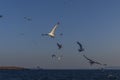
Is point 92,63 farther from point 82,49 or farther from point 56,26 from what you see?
point 56,26

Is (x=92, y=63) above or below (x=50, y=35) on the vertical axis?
below

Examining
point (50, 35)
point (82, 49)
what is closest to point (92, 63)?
point (82, 49)

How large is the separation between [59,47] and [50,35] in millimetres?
2466

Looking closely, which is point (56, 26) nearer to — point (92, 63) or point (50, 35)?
point (50, 35)

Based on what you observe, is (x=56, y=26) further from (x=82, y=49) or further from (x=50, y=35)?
(x=82, y=49)

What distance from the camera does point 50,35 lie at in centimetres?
4750

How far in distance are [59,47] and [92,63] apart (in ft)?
14.4

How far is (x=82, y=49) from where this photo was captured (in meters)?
45.8

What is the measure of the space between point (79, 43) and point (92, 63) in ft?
9.52

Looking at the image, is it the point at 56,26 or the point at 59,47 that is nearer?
the point at 59,47

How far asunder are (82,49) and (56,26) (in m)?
5.48

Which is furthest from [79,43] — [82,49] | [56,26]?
[56,26]

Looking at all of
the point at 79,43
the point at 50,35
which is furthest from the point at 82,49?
the point at 50,35

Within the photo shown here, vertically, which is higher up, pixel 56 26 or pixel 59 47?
pixel 56 26
